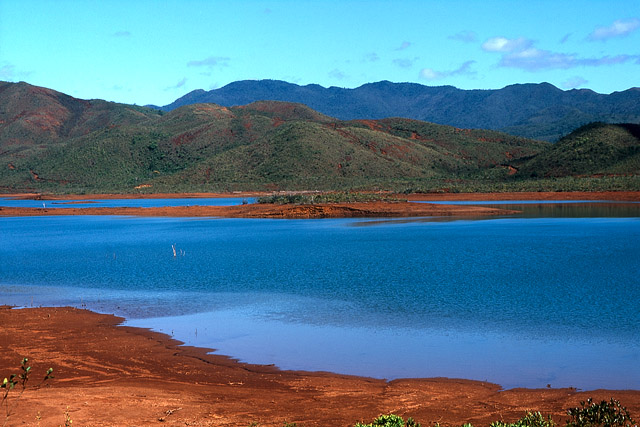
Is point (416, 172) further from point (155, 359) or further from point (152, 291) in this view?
point (155, 359)

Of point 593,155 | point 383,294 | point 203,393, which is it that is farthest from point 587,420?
point 593,155

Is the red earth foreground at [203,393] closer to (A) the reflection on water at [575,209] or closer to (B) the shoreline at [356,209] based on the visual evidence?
(A) the reflection on water at [575,209]

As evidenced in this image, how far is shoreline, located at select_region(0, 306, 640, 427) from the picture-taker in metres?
10.7

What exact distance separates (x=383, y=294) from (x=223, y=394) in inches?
491

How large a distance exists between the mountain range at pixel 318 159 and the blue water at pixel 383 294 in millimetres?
59499

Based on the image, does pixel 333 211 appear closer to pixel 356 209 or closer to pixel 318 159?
pixel 356 209

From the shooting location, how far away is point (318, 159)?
449 feet

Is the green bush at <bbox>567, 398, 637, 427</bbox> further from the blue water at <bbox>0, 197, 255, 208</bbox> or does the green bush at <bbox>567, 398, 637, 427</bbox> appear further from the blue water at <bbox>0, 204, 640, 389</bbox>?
the blue water at <bbox>0, 197, 255, 208</bbox>

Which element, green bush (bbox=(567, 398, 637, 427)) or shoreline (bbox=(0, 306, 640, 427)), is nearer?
green bush (bbox=(567, 398, 637, 427))

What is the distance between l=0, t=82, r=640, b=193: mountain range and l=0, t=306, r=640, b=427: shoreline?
8336cm

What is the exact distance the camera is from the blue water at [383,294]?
15.3 m

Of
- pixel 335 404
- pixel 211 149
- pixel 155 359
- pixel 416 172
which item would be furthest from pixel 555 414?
pixel 211 149

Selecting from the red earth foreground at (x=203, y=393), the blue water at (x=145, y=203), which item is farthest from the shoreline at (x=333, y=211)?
the red earth foreground at (x=203, y=393)

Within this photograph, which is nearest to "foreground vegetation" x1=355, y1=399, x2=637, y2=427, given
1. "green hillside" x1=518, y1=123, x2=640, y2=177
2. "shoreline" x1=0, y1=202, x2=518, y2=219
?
"shoreline" x1=0, y1=202, x2=518, y2=219
